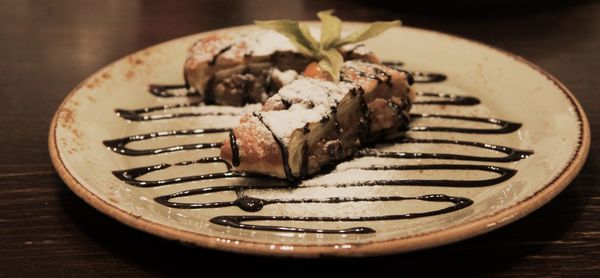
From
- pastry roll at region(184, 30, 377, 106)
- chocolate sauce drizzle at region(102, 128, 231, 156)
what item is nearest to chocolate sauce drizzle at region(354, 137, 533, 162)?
pastry roll at region(184, 30, 377, 106)

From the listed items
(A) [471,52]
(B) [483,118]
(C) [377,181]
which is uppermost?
(A) [471,52]

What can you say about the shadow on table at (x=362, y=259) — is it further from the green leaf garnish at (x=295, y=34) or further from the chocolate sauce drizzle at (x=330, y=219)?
the green leaf garnish at (x=295, y=34)

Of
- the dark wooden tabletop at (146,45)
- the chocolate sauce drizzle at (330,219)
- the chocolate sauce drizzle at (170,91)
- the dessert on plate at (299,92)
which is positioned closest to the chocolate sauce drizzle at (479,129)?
the dessert on plate at (299,92)

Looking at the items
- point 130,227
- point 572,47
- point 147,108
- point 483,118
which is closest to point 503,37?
point 572,47

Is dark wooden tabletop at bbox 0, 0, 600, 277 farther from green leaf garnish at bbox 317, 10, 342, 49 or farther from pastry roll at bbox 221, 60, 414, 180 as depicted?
green leaf garnish at bbox 317, 10, 342, 49

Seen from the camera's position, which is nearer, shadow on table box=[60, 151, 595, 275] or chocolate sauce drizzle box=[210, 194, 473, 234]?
shadow on table box=[60, 151, 595, 275]

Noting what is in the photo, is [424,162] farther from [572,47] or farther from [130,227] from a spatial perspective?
[572,47]
